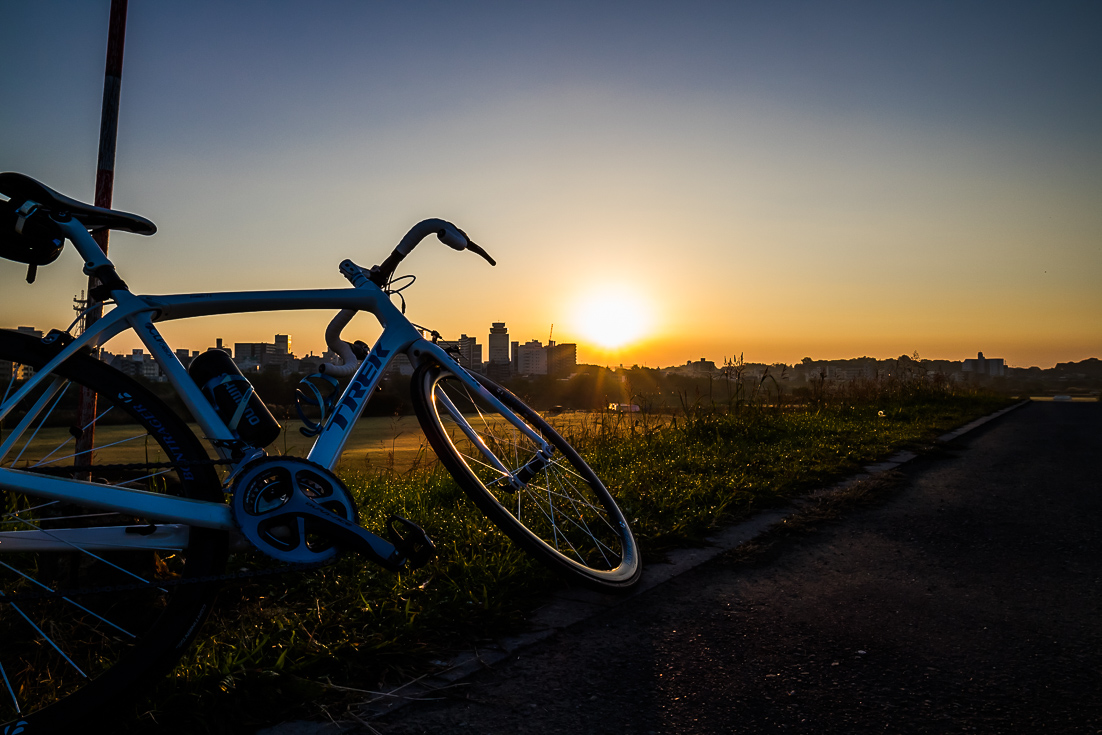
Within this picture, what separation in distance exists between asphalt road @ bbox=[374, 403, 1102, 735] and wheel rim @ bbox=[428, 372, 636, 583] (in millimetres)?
289

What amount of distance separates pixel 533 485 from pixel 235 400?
4.47 ft

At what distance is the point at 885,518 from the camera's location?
391cm

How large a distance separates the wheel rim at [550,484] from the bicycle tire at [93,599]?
0.84 metres

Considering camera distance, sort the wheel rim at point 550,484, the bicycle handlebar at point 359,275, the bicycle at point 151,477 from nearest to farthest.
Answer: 1. the bicycle at point 151,477
2. the bicycle handlebar at point 359,275
3. the wheel rim at point 550,484

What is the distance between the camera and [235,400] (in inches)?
82.3

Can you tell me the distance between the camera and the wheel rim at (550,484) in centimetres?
265

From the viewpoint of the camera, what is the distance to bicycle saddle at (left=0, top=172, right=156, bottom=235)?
1826 millimetres

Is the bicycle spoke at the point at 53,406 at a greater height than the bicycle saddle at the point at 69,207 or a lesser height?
lesser

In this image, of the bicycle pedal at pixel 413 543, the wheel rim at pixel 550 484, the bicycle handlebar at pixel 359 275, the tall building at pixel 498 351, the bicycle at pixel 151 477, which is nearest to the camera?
the bicycle at pixel 151 477

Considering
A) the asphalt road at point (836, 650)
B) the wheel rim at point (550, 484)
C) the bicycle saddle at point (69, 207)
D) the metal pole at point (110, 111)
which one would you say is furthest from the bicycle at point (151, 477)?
the metal pole at point (110, 111)

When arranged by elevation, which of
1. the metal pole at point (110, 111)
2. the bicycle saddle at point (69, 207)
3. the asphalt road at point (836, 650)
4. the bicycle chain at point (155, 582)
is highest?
the metal pole at point (110, 111)

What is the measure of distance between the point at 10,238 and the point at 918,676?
287 cm

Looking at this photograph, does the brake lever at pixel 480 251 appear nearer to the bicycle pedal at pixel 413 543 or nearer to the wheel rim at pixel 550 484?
the wheel rim at pixel 550 484

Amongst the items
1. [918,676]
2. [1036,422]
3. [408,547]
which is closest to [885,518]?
[918,676]
